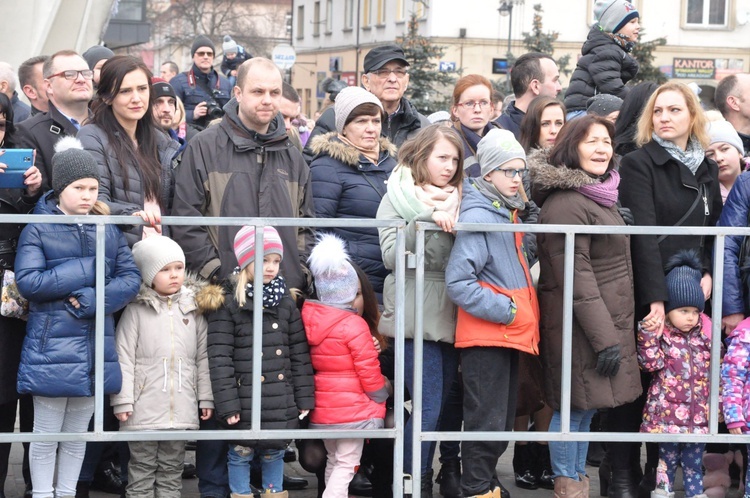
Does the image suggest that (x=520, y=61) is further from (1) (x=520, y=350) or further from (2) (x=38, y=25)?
(2) (x=38, y=25)

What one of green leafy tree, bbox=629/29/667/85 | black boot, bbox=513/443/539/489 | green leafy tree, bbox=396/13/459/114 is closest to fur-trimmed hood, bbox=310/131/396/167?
black boot, bbox=513/443/539/489

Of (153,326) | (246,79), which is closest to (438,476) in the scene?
(153,326)

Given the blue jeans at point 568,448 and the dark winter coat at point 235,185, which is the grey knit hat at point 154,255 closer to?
the dark winter coat at point 235,185

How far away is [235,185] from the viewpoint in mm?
5742

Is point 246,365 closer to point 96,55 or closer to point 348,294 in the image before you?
point 348,294

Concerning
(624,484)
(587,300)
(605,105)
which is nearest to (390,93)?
(605,105)

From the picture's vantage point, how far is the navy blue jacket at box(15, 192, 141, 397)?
5.06 metres

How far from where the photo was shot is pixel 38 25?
41.7ft

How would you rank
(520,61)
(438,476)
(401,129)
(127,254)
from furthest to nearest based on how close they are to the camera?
(520,61) < (401,129) < (438,476) < (127,254)

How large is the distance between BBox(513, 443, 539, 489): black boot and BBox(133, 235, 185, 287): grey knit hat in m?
2.28

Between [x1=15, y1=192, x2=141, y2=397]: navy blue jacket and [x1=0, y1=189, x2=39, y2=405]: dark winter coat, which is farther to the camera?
[x1=0, y1=189, x2=39, y2=405]: dark winter coat

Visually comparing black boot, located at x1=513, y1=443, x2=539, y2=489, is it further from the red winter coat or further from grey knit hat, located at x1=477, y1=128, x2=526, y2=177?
grey knit hat, located at x1=477, y1=128, x2=526, y2=177

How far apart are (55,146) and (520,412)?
2.77 m

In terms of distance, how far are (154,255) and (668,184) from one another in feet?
8.68
